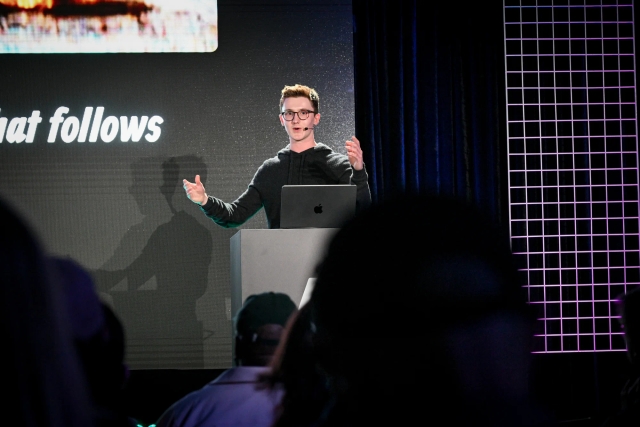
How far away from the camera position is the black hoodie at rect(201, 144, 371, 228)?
4.37 metres

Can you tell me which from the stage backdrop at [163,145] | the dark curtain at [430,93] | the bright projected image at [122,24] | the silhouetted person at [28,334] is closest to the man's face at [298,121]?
the stage backdrop at [163,145]

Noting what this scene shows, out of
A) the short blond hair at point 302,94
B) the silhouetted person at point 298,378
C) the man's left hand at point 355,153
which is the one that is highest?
the short blond hair at point 302,94

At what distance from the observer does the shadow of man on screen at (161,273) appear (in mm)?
4809

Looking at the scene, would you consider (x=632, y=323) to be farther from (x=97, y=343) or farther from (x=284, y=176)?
(x=284, y=176)

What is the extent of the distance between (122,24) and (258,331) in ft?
11.1

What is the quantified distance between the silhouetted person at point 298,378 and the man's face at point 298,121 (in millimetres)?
3813

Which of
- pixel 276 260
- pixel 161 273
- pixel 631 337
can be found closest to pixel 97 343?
pixel 631 337

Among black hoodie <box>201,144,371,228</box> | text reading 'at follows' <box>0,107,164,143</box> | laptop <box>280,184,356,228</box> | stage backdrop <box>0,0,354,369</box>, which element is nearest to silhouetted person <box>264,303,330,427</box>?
laptop <box>280,184,356,228</box>

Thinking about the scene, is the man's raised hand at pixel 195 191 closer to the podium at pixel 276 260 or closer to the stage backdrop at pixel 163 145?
the podium at pixel 276 260

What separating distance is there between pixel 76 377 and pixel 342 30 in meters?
4.51

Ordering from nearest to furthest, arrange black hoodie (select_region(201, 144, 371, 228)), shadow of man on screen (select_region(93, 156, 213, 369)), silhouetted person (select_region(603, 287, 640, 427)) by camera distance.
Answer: silhouetted person (select_region(603, 287, 640, 427))
black hoodie (select_region(201, 144, 371, 228))
shadow of man on screen (select_region(93, 156, 213, 369))

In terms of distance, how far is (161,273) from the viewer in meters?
4.86

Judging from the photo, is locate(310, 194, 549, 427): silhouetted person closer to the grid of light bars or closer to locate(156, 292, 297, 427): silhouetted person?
locate(156, 292, 297, 427): silhouetted person

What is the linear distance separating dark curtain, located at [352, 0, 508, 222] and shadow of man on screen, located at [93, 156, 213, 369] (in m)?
1.26
